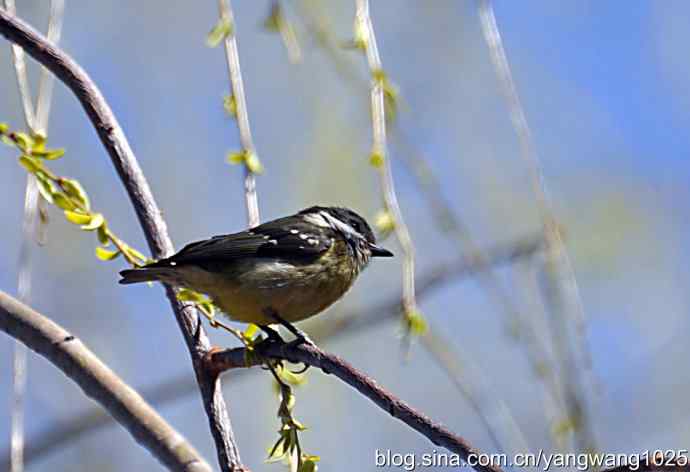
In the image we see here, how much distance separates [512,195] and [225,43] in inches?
127

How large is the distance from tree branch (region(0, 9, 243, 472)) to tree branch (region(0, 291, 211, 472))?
0.84 ft

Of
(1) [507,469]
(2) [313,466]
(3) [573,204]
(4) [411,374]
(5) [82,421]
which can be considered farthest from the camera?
(3) [573,204]

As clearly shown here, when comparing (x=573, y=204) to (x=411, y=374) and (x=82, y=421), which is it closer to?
(x=411, y=374)

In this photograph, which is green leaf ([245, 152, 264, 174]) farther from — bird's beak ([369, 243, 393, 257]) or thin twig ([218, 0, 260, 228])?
bird's beak ([369, 243, 393, 257])

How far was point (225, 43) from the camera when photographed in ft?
8.71

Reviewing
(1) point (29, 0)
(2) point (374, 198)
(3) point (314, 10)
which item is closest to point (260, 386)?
(2) point (374, 198)

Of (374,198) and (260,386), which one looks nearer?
(374,198)

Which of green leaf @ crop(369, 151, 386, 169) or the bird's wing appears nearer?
green leaf @ crop(369, 151, 386, 169)

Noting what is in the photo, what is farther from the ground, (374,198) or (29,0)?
(29,0)

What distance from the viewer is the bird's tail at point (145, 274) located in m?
3.05

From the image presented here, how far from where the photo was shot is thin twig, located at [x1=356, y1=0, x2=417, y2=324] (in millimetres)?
2465

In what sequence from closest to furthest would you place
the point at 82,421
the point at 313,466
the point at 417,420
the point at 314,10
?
the point at 417,420, the point at 313,466, the point at 314,10, the point at 82,421

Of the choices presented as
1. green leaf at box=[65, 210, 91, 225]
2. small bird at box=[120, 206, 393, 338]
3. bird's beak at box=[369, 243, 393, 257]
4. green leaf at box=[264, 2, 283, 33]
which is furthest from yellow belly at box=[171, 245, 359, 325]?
green leaf at box=[264, 2, 283, 33]

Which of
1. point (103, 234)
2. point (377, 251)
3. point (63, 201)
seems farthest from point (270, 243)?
point (63, 201)
